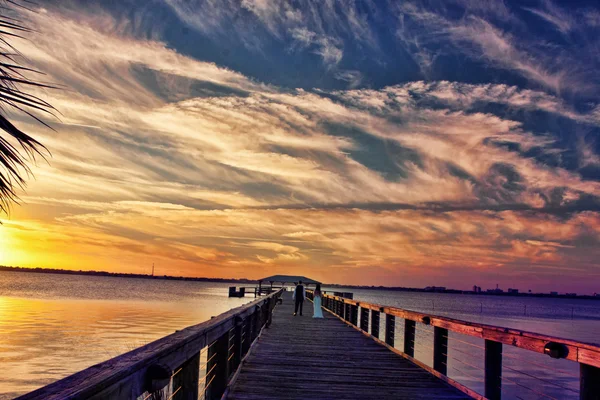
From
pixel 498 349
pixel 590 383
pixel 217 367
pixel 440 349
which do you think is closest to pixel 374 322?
pixel 440 349

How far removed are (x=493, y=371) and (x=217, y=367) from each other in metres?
3.35

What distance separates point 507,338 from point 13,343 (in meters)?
30.3

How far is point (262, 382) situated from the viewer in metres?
8.11

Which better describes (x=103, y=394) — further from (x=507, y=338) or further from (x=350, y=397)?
(x=350, y=397)

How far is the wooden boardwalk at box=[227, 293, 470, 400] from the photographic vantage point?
7.59m

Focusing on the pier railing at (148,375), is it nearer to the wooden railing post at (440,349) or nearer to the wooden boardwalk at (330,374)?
the wooden boardwalk at (330,374)

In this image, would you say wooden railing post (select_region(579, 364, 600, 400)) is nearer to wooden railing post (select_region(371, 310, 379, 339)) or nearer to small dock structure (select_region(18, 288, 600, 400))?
small dock structure (select_region(18, 288, 600, 400))

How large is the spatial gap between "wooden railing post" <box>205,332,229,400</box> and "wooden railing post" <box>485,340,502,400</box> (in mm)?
3200

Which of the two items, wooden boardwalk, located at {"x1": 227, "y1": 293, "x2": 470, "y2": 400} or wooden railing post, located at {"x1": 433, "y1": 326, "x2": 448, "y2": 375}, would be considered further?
wooden railing post, located at {"x1": 433, "y1": 326, "x2": 448, "y2": 375}

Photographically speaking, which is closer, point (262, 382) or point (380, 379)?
point (262, 382)

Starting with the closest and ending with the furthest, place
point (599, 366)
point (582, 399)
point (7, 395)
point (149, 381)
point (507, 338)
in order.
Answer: point (149, 381)
point (599, 366)
point (582, 399)
point (507, 338)
point (7, 395)

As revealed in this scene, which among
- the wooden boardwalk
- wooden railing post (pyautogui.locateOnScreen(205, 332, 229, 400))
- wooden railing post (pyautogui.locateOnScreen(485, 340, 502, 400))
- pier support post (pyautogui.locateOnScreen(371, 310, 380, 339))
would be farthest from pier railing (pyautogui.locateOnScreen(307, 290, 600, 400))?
wooden railing post (pyautogui.locateOnScreen(205, 332, 229, 400))

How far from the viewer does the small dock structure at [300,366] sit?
291 centimetres

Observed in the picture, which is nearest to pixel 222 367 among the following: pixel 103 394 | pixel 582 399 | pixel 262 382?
pixel 262 382
